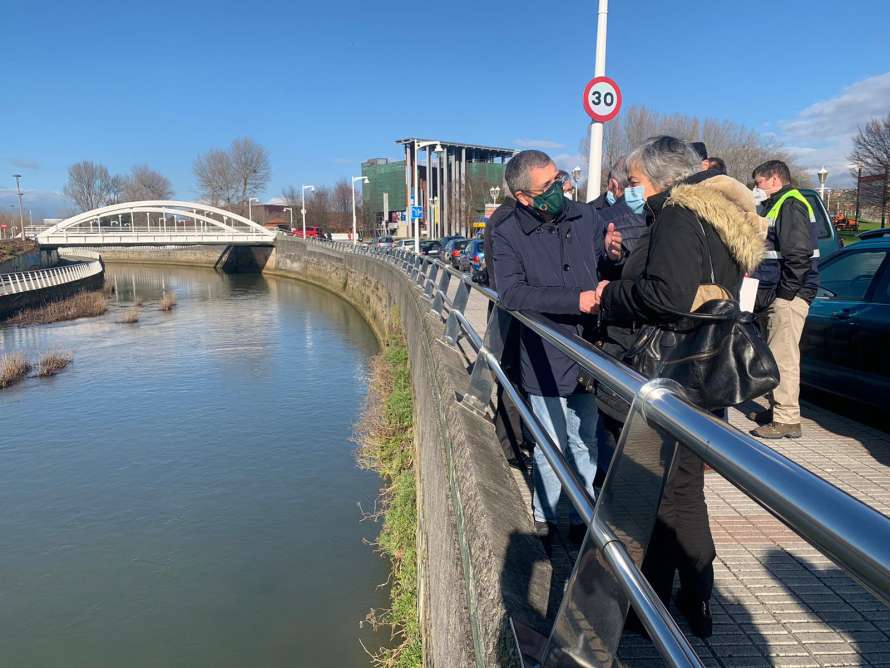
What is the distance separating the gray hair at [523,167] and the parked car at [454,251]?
25.4 m

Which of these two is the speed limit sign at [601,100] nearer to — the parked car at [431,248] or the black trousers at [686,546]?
the black trousers at [686,546]

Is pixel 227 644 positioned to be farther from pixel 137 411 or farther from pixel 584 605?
pixel 137 411

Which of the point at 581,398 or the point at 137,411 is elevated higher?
the point at 581,398

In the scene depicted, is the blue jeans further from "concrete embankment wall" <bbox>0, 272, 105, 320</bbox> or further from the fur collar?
"concrete embankment wall" <bbox>0, 272, 105, 320</bbox>

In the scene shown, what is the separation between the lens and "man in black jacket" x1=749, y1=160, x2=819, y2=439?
4.29 m

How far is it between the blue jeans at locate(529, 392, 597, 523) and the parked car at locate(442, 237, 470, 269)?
83.1ft

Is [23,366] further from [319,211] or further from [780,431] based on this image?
[319,211]

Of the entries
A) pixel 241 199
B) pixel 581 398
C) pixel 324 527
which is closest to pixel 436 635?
pixel 581 398

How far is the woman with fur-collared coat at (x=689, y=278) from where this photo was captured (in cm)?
230

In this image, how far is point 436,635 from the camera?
3.69m

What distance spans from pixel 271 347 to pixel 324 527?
1509 centimetres

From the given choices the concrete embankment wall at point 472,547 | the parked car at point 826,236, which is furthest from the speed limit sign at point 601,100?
the concrete embankment wall at point 472,547

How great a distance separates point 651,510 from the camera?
1378mm

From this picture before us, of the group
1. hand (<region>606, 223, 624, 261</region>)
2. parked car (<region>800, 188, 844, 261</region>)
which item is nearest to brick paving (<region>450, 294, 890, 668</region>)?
hand (<region>606, 223, 624, 261</region>)
